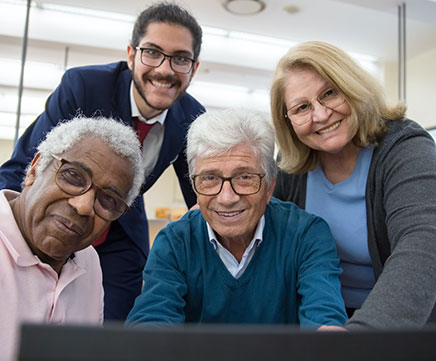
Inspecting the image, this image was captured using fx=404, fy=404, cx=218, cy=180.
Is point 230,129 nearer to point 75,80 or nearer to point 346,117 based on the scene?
point 346,117

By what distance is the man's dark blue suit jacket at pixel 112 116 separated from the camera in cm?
157

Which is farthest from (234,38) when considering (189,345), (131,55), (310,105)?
(189,345)

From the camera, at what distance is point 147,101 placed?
169 centimetres

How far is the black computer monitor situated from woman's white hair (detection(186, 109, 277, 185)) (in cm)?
91

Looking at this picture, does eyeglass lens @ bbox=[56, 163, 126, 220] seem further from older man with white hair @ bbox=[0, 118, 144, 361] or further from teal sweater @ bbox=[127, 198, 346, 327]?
teal sweater @ bbox=[127, 198, 346, 327]

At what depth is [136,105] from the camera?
1.76 m

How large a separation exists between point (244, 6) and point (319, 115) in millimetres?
2854

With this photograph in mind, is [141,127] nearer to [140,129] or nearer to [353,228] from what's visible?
[140,129]

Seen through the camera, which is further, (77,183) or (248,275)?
(248,275)

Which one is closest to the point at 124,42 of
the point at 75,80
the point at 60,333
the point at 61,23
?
the point at 61,23

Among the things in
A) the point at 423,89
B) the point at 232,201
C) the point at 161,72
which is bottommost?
the point at 232,201

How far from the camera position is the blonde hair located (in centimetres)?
128

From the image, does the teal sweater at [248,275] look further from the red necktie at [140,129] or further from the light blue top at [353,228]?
the red necktie at [140,129]

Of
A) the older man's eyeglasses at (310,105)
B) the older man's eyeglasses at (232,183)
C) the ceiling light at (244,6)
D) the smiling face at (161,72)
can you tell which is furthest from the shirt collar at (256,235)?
the ceiling light at (244,6)
